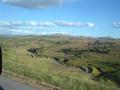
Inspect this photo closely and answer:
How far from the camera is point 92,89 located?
46.5 ft

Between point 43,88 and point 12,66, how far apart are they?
6443 mm

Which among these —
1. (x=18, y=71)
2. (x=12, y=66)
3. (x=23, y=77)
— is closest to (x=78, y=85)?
(x=23, y=77)

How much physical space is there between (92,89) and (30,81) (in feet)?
10.9

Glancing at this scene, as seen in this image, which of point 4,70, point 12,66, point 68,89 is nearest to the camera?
point 68,89

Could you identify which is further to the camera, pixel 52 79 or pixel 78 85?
pixel 52 79

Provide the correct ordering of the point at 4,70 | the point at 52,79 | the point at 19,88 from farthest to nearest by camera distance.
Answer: the point at 4,70 < the point at 52,79 < the point at 19,88

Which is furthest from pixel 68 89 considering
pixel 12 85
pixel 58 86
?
pixel 12 85

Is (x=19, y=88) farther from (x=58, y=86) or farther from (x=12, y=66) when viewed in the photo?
(x=12, y=66)

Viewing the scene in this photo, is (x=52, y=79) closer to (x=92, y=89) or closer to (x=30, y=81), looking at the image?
(x=30, y=81)

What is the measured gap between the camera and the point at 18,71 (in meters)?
17.9

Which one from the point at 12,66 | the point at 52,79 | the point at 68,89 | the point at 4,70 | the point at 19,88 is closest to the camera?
the point at 19,88

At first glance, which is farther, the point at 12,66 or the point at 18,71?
the point at 12,66

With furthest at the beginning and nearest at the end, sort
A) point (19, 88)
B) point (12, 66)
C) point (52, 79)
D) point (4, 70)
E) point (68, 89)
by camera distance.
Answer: point (12, 66) → point (4, 70) → point (52, 79) → point (68, 89) → point (19, 88)

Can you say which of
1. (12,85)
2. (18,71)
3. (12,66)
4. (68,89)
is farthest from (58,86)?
(12,66)
